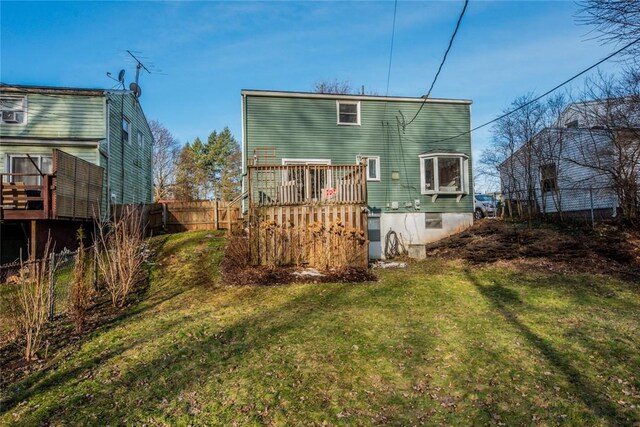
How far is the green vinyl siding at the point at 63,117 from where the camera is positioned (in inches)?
588

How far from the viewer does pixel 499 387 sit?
13.2ft

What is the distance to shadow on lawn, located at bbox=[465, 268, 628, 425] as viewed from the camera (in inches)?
139

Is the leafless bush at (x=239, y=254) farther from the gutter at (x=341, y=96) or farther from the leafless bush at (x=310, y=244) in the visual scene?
the gutter at (x=341, y=96)

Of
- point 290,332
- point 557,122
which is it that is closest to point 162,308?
point 290,332

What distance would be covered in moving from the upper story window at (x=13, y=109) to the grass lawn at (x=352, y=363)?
12.1 m

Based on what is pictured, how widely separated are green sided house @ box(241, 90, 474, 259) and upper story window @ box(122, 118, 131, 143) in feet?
21.9

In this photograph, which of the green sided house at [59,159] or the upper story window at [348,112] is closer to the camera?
the green sided house at [59,159]

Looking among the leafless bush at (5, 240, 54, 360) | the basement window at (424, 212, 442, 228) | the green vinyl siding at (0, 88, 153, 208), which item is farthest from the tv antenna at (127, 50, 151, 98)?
the leafless bush at (5, 240, 54, 360)

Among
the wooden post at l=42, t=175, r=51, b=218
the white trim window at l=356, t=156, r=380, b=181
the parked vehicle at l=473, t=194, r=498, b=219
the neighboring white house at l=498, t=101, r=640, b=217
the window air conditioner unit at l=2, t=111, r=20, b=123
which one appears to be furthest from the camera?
the parked vehicle at l=473, t=194, r=498, b=219

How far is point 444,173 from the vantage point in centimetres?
1559

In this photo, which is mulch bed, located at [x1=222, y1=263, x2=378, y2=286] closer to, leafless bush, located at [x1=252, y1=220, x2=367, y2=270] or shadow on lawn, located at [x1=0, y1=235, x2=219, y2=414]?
leafless bush, located at [x1=252, y1=220, x2=367, y2=270]

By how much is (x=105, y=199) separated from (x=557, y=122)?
2111 centimetres

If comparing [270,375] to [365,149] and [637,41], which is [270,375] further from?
[365,149]

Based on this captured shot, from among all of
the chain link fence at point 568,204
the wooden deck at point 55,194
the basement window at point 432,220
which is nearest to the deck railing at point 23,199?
the wooden deck at point 55,194
